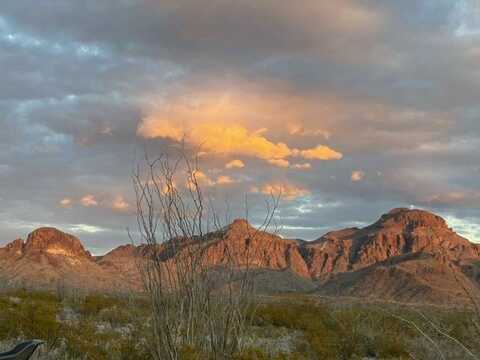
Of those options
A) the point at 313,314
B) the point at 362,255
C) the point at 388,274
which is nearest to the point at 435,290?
the point at 388,274

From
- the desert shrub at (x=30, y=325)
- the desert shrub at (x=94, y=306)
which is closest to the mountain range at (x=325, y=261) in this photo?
the desert shrub at (x=30, y=325)

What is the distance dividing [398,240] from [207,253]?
166m

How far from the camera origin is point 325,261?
17138 centimetres

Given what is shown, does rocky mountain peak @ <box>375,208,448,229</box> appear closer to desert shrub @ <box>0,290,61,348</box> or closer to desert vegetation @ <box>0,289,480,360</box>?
desert vegetation @ <box>0,289,480,360</box>

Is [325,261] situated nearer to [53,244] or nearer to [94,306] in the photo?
[53,244]

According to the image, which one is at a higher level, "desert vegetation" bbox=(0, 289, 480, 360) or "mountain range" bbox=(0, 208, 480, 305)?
"mountain range" bbox=(0, 208, 480, 305)

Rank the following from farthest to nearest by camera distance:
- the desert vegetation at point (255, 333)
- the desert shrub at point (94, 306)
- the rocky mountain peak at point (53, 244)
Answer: the rocky mountain peak at point (53, 244) → the desert shrub at point (94, 306) → the desert vegetation at point (255, 333)

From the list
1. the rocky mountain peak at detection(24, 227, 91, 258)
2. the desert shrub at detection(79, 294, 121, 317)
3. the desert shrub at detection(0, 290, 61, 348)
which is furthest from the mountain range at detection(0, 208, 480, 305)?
the desert shrub at detection(79, 294, 121, 317)

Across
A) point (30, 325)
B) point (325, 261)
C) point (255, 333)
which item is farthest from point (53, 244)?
point (30, 325)

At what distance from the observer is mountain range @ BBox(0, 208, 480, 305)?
7.25m

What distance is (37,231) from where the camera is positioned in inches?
5866

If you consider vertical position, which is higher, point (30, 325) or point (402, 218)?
point (402, 218)

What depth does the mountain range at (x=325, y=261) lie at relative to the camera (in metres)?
7.25

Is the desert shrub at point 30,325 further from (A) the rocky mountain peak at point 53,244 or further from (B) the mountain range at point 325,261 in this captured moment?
(A) the rocky mountain peak at point 53,244
